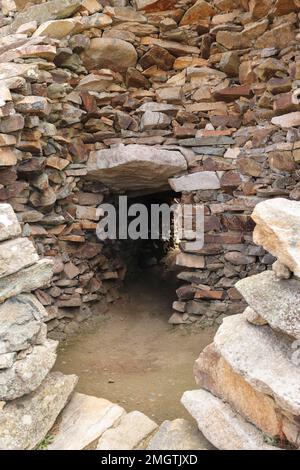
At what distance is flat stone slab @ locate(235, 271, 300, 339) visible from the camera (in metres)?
2.43

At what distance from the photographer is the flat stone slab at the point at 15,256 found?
121 inches

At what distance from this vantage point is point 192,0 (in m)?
5.70

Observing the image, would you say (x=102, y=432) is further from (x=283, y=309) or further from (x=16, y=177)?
(x=16, y=177)

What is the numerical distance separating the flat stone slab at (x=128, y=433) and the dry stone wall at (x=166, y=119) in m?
2.57

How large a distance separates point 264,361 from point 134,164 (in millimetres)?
3605

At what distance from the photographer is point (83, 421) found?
312 cm

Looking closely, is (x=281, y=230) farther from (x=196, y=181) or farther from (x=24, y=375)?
(x=196, y=181)

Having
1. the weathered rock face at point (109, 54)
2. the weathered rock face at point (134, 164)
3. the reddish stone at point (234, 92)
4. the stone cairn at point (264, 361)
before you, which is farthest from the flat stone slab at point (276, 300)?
the weathered rock face at point (109, 54)

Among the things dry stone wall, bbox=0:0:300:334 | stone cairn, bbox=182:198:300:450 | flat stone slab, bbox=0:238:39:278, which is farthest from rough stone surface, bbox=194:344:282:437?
dry stone wall, bbox=0:0:300:334

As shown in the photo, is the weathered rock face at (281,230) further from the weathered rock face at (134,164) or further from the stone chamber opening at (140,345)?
the weathered rock face at (134,164)

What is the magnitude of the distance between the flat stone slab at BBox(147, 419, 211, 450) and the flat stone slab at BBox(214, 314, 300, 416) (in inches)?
22.1

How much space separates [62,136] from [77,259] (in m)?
1.65

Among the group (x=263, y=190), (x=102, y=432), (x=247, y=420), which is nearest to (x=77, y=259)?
(x=263, y=190)
